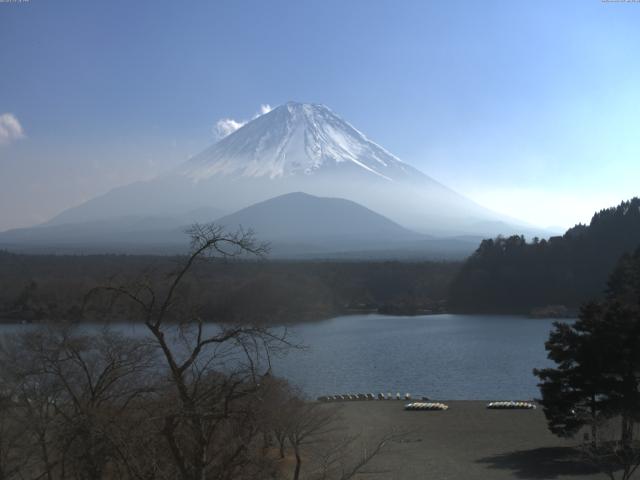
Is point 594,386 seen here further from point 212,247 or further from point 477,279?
point 477,279

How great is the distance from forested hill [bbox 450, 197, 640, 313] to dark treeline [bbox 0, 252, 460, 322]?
7.96 ft

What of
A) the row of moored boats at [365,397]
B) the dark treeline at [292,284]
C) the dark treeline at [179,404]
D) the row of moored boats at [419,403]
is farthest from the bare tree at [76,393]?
the dark treeline at [292,284]

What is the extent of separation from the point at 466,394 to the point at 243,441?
12.3 meters

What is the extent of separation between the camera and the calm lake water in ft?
49.5

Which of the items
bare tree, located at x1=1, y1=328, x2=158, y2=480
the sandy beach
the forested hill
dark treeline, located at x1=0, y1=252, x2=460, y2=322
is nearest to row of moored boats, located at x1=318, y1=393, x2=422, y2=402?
the sandy beach

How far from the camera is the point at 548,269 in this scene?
36094mm

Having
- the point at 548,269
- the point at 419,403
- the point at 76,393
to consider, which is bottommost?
the point at 419,403

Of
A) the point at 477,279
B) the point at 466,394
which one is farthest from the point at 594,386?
the point at 477,279

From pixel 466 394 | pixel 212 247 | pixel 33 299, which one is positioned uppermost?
pixel 212 247

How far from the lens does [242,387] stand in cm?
322

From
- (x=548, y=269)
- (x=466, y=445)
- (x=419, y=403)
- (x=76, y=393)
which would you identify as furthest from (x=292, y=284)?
(x=76, y=393)

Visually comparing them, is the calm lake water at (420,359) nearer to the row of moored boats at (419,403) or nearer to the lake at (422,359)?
the lake at (422,359)

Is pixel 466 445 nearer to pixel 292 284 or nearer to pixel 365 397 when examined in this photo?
pixel 365 397

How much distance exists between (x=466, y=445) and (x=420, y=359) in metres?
9.94
